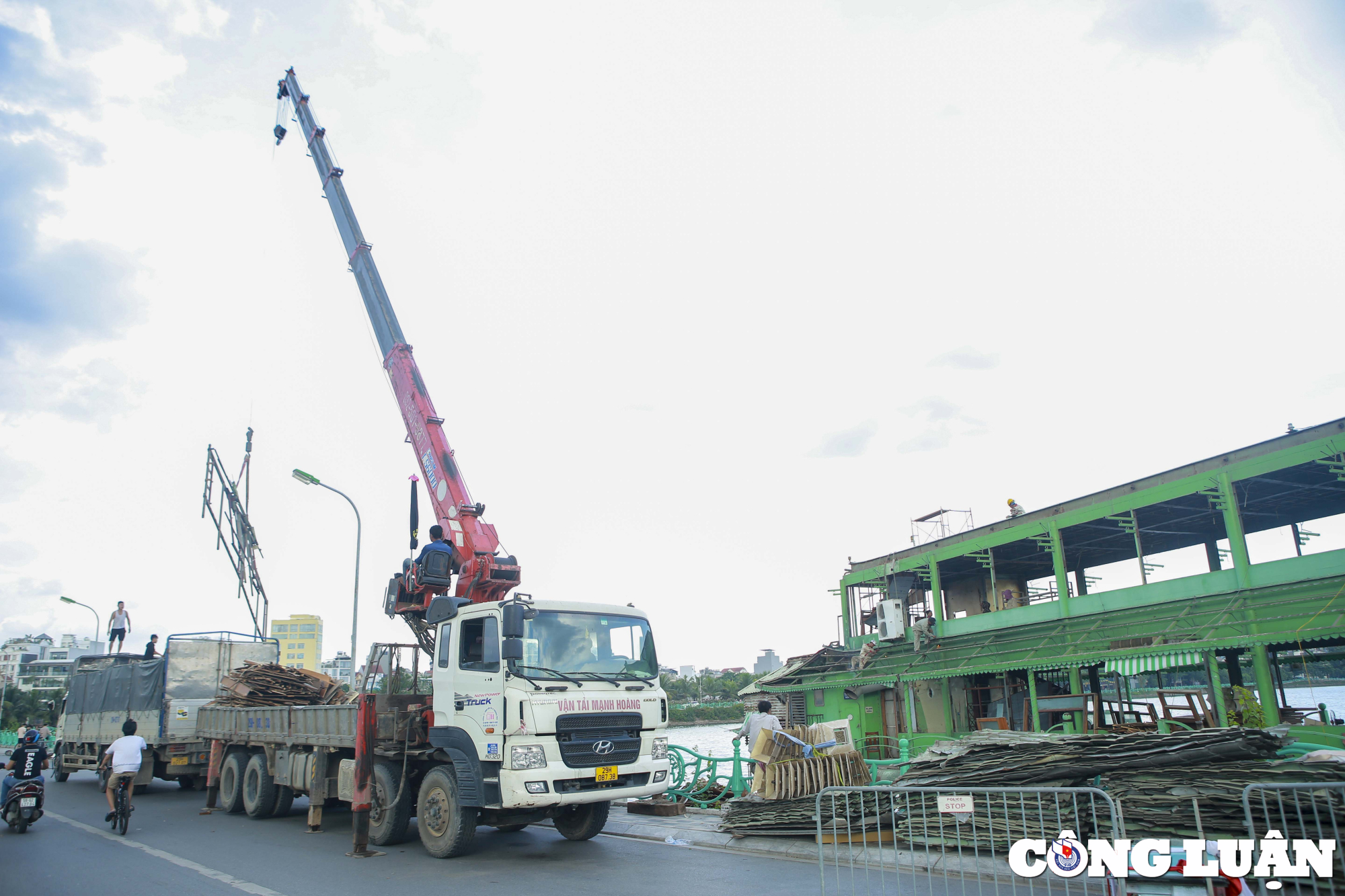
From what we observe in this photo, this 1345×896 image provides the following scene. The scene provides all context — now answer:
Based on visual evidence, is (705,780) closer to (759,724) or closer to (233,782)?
(759,724)

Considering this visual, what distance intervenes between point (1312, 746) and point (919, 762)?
157 inches

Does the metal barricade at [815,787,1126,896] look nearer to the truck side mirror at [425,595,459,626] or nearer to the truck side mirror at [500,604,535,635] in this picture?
the truck side mirror at [500,604,535,635]

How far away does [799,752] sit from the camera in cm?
1077

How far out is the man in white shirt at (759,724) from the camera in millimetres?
10977

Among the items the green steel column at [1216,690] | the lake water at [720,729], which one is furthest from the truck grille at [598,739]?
the lake water at [720,729]

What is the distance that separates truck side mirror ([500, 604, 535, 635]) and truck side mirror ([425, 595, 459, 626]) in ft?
4.25

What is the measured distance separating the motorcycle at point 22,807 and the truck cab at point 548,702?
7469mm

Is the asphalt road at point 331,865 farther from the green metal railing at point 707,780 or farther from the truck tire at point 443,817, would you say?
the green metal railing at point 707,780

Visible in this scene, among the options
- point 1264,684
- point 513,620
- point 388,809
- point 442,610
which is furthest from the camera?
point 1264,684

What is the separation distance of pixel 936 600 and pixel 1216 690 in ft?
34.9

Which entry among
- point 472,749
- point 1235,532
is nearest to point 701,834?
point 472,749

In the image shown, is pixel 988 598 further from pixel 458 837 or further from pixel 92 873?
pixel 92 873

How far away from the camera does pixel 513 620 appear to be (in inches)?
352

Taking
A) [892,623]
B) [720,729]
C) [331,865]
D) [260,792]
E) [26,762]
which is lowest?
[720,729]
